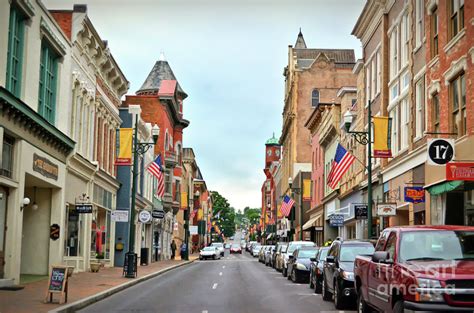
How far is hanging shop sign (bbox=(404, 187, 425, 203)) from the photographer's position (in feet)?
87.3

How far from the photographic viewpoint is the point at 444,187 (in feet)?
77.3

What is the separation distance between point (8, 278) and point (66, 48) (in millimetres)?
11015

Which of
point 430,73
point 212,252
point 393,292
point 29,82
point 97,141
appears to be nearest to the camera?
point 393,292

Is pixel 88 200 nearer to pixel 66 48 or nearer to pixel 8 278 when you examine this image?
pixel 66 48

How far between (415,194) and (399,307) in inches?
639

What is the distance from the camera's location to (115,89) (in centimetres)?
4228

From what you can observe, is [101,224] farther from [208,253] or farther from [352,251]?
[208,253]

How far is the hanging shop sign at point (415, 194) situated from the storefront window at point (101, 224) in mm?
17454

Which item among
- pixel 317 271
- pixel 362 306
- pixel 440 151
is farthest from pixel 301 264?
pixel 362 306

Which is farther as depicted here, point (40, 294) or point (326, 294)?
point (326, 294)

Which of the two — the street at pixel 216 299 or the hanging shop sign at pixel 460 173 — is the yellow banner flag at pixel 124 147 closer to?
the street at pixel 216 299

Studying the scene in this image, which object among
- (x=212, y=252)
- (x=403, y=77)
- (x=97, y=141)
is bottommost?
(x=212, y=252)

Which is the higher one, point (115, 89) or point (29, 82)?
point (115, 89)

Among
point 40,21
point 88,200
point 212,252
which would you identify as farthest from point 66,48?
point 212,252
